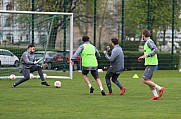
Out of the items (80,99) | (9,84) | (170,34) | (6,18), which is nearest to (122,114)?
(80,99)

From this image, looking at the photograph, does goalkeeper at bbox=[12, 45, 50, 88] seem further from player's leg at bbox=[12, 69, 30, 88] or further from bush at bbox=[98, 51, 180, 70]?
bush at bbox=[98, 51, 180, 70]

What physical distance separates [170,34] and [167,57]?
232cm

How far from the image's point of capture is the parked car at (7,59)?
2511cm

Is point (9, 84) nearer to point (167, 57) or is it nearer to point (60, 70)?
point (60, 70)

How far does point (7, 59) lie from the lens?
25.2 metres

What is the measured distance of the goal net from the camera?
25.5m

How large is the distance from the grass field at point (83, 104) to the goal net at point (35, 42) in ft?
16.4

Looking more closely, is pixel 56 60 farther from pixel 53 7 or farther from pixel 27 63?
pixel 53 7

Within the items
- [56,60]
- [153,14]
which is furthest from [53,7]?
[56,60]

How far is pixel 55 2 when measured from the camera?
123 ft

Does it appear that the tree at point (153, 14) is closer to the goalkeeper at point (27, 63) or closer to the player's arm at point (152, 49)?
the goalkeeper at point (27, 63)

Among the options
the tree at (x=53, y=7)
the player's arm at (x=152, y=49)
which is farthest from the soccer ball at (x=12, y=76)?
the player's arm at (x=152, y=49)

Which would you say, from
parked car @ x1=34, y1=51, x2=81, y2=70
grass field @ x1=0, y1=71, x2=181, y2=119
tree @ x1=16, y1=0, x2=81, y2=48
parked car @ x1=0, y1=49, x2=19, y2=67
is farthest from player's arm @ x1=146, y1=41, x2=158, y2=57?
tree @ x1=16, y1=0, x2=81, y2=48

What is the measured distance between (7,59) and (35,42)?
2.65 metres
